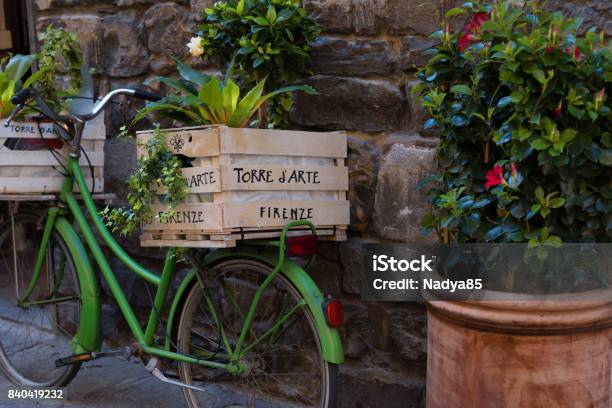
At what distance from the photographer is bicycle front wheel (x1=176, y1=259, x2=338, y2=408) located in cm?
240

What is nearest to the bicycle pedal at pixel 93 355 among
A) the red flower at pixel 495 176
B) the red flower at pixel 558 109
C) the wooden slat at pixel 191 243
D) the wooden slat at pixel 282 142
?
the wooden slat at pixel 191 243

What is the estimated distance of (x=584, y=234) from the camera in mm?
1779

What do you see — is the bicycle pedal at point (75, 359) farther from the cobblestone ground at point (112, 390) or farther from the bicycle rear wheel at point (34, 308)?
the cobblestone ground at point (112, 390)

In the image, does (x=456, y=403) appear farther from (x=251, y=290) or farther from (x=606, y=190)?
(x=251, y=290)

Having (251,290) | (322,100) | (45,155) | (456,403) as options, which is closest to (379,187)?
(322,100)

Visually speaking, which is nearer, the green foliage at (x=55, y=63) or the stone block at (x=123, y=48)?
the green foliage at (x=55, y=63)

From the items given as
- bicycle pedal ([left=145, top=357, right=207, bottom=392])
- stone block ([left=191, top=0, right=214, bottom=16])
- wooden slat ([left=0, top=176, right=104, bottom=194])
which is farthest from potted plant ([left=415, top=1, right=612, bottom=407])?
wooden slat ([left=0, top=176, right=104, bottom=194])

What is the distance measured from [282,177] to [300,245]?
0.23 m

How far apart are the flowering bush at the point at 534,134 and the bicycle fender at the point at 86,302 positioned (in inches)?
62.3

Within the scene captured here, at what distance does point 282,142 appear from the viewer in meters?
2.31

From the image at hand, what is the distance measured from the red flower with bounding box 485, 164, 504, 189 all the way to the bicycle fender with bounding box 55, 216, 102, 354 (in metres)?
1.72

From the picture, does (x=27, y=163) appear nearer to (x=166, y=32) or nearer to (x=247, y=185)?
(x=166, y=32)

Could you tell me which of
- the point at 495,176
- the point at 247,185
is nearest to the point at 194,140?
the point at 247,185

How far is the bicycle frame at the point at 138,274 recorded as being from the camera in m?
2.24
